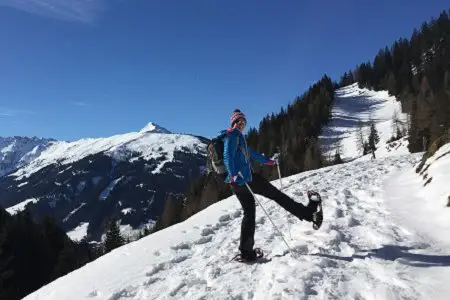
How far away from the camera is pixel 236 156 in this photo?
319 inches

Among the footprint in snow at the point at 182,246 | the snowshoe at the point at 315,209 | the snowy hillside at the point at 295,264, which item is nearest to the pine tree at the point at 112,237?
the snowy hillside at the point at 295,264

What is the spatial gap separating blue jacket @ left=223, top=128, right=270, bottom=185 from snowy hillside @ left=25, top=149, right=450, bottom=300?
1.66 meters

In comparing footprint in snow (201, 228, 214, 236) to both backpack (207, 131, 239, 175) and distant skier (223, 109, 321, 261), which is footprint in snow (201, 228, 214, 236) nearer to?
distant skier (223, 109, 321, 261)

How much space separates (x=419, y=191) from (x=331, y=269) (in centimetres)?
900

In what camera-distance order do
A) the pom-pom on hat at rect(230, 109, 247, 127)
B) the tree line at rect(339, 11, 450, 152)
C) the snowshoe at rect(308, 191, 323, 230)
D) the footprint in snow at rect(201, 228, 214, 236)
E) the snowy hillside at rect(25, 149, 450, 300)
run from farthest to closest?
the tree line at rect(339, 11, 450, 152) → the footprint in snow at rect(201, 228, 214, 236) → the snowshoe at rect(308, 191, 323, 230) → the pom-pom on hat at rect(230, 109, 247, 127) → the snowy hillside at rect(25, 149, 450, 300)

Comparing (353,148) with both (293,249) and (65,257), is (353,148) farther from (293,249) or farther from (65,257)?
(293,249)

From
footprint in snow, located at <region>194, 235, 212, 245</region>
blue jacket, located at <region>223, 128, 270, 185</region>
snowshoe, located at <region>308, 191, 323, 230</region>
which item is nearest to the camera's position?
blue jacket, located at <region>223, 128, 270, 185</region>

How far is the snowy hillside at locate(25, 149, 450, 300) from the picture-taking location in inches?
247

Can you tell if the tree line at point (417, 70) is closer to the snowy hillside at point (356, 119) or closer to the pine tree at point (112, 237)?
the snowy hillside at point (356, 119)

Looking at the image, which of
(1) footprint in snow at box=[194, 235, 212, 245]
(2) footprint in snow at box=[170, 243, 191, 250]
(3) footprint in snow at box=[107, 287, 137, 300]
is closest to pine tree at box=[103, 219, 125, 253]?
(1) footprint in snow at box=[194, 235, 212, 245]

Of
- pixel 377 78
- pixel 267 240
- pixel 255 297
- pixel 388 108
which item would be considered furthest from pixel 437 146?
pixel 377 78

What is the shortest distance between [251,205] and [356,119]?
514 feet

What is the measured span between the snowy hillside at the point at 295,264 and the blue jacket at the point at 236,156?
166cm

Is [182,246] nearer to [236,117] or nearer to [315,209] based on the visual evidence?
[315,209]
